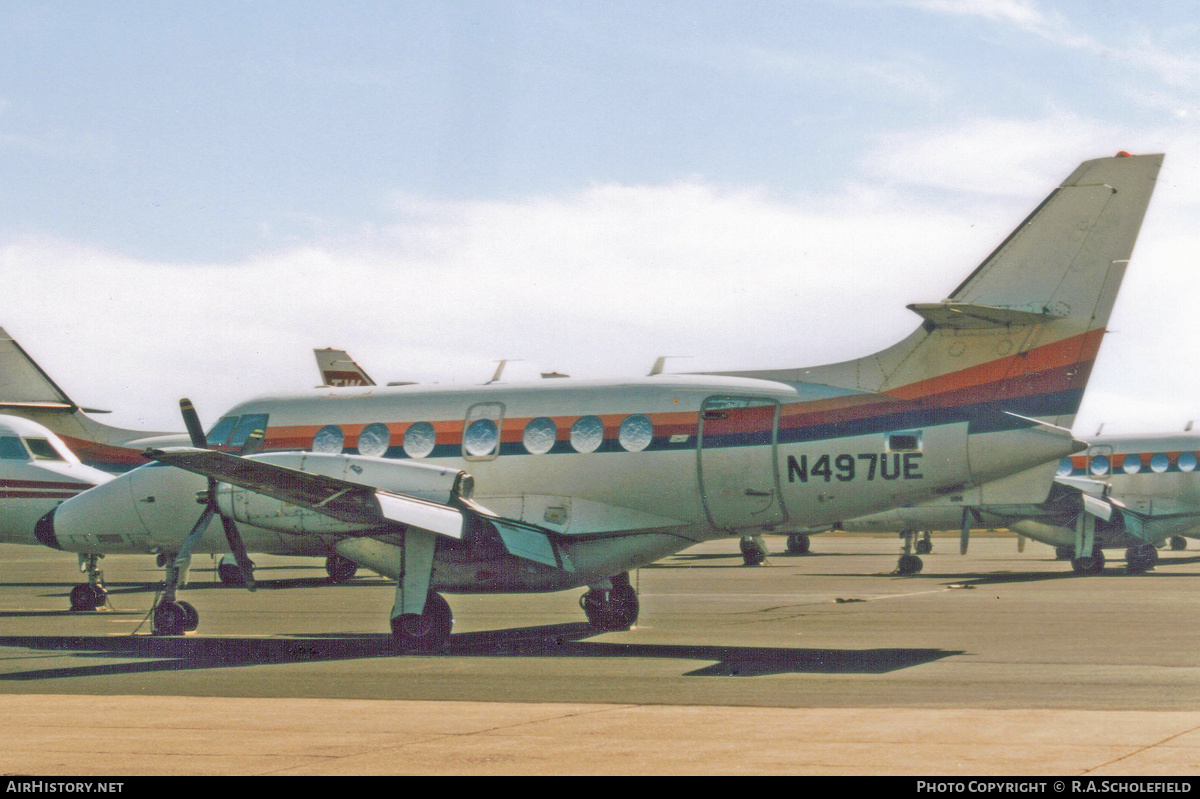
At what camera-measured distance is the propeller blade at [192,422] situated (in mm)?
19344

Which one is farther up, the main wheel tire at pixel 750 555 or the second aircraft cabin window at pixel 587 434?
the second aircraft cabin window at pixel 587 434

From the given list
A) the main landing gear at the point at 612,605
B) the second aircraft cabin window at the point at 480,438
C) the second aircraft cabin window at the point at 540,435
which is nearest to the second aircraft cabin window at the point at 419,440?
the second aircraft cabin window at the point at 480,438

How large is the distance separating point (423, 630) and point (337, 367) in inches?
1111

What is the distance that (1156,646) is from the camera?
57.1ft

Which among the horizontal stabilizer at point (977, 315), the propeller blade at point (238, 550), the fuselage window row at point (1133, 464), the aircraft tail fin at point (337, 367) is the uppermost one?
the aircraft tail fin at point (337, 367)

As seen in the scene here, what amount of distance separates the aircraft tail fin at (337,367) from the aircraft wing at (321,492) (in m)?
25.6

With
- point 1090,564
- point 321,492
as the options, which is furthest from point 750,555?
point 321,492

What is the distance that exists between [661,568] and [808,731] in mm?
36484

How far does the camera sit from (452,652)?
17.7 m

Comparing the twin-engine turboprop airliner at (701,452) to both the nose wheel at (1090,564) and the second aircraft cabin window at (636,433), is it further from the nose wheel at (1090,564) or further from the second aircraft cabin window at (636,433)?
the nose wheel at (1090,564)

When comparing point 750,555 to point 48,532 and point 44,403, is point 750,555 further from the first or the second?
point 48,532

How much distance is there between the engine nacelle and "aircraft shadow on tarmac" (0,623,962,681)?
5.82 feet

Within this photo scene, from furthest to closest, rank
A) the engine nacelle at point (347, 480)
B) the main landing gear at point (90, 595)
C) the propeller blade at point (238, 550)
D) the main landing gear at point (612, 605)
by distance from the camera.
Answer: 1. the main landing gear at point (90, 595)
2. the main landing gear at point (612, 605)
3. the propeller blade at point (238, 550)
4. the engine nacelle at point (347, 480)
